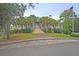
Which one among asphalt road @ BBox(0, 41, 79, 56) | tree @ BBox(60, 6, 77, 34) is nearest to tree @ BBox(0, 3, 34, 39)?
asphalt road @ BBox(0, 41, 79, 56)

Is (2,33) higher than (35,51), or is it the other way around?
(2,33)

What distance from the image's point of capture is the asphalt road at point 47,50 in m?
3.99

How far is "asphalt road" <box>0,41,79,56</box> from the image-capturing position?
399cm

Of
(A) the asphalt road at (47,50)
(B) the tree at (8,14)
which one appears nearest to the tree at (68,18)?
(A) the asphalt road at (47,50)

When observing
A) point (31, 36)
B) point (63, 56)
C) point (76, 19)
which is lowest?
point (63, 56)

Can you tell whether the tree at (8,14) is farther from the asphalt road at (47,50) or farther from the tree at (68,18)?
the tree at (68,18)

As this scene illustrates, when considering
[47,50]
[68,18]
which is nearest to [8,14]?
[47,50]

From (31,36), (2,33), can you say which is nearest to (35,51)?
(31,36)

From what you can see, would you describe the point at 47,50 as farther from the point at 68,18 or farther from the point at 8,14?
the point at 8,14

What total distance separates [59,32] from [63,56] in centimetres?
38

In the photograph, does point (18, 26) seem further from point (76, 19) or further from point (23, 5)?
point (76, 19)

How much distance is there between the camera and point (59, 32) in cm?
408

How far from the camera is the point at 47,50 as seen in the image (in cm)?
400

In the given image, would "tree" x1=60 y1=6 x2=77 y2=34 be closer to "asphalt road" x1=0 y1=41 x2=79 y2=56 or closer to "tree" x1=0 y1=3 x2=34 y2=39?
"asphalt road" x1=0 y1=41 x2=79 y2=56
